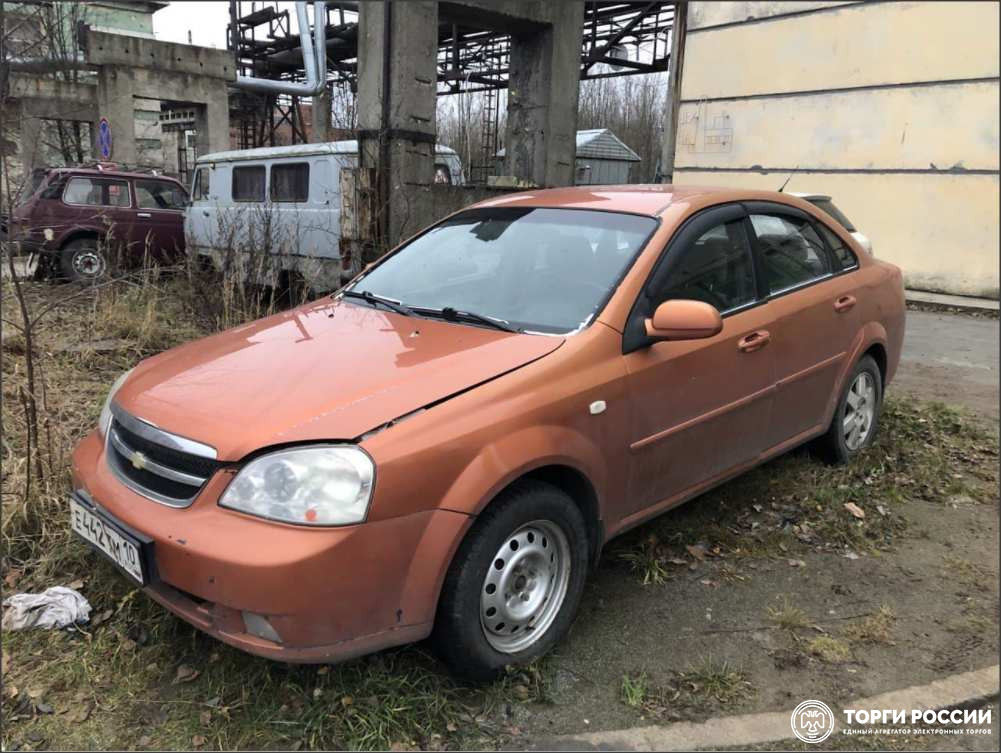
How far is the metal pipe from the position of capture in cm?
1731

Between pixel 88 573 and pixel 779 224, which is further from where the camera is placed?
pixel 779 224

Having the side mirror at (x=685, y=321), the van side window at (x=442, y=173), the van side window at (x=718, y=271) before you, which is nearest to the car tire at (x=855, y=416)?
the van side window at (x=718, y=271)

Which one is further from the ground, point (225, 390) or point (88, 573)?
point (225, 390)

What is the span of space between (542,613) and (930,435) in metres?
3.57

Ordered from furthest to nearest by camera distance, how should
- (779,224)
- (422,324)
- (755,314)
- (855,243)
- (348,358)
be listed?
(855,243) < (779,224) < (755,314) < (422,324) < (348,358)

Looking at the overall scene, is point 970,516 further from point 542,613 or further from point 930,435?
point 542,613

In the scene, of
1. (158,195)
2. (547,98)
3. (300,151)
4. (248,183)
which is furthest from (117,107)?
(547,98)

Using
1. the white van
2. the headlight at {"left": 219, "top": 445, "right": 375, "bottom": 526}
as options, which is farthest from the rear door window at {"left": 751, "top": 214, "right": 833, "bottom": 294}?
the white van

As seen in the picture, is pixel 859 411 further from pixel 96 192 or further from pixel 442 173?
pixel 96 192

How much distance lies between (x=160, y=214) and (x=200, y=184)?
822 mm

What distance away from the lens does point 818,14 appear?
3949mm

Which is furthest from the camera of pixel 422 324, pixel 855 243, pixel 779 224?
pixel 855 243

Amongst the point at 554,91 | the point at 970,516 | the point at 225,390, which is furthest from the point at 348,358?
the point at 554,91

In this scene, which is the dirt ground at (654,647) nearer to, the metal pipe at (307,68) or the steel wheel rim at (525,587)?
the steel wheel rim at (525,587)
